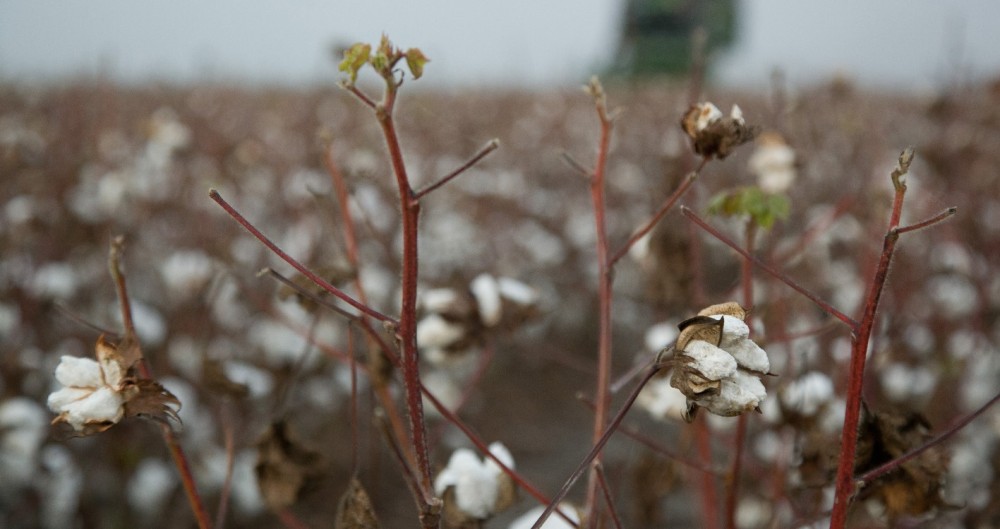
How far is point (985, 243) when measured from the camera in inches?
78.2

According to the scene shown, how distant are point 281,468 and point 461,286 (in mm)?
1040

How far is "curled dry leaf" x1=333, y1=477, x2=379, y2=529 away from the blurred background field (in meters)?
0.21

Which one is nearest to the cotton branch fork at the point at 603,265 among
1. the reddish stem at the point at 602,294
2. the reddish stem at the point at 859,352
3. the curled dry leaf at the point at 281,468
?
the reddish stem at the point at 602,294

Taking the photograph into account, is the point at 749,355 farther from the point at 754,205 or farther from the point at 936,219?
the point at 754,205

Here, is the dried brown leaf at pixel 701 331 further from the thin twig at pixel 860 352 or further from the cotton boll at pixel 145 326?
the cotton boll at pixel 145 326

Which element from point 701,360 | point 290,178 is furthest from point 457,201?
point 701,360

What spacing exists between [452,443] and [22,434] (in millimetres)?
963

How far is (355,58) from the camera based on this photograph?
1.77ft

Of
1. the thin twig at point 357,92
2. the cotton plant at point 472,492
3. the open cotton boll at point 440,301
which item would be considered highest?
the open cotton boll at point 440,301

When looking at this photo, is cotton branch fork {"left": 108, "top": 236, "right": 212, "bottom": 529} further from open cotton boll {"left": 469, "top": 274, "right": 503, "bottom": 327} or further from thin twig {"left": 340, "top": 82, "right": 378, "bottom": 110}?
open cotton boll {"left": 469, "top": 274, "right": 503, "bottom": 327}

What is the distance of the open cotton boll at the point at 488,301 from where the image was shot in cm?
106

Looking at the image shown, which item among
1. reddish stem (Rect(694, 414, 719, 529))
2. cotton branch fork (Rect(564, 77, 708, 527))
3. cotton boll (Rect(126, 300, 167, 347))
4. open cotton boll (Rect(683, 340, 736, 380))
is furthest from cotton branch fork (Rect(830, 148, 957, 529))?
cotton boll (Rect(126, 300, 167, 347))

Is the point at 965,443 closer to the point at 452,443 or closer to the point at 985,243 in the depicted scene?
the point at 985,243

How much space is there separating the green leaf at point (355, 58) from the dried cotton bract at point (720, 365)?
0.28 metres
